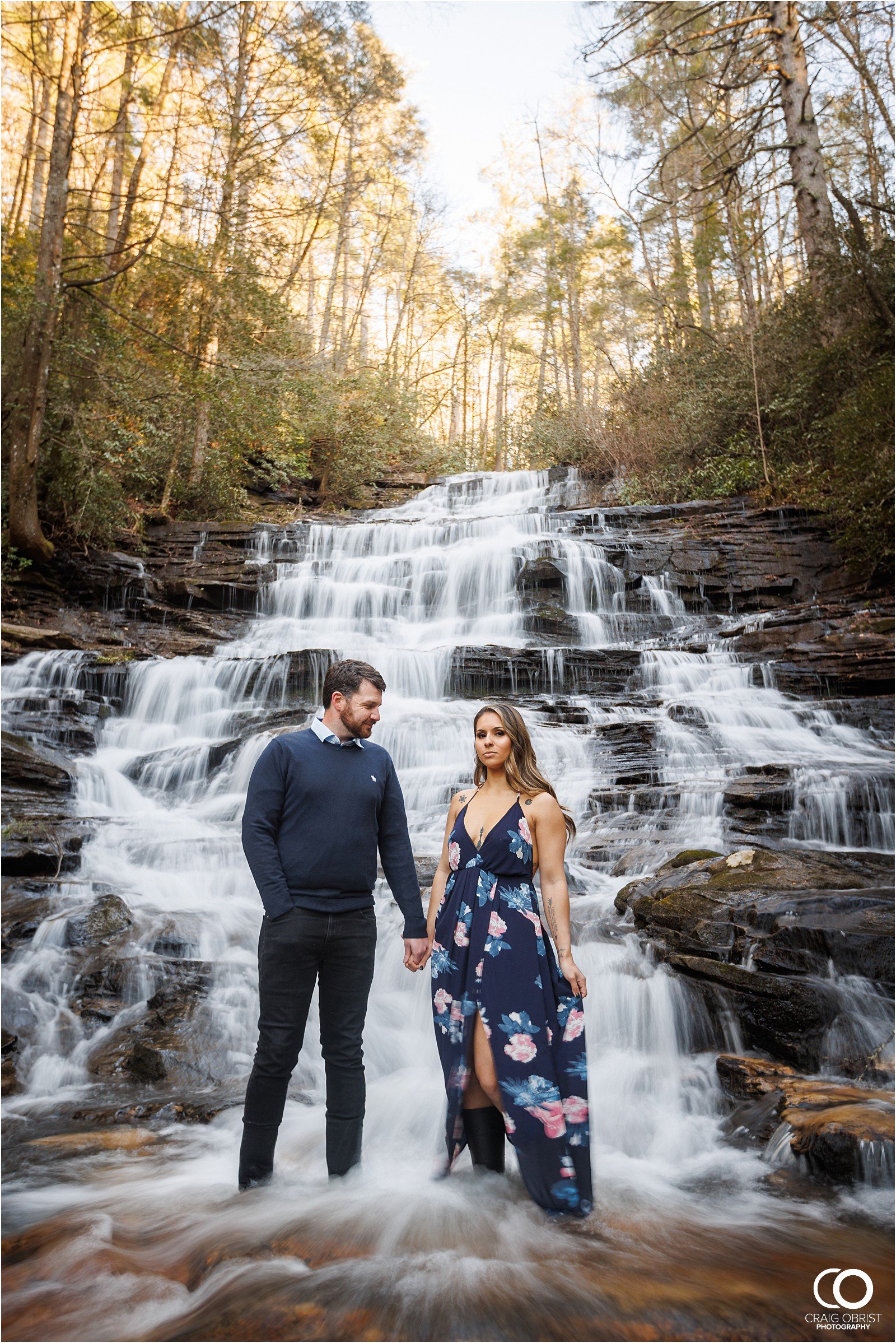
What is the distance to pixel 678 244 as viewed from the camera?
21.1m

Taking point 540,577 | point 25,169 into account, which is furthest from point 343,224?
point 540,577

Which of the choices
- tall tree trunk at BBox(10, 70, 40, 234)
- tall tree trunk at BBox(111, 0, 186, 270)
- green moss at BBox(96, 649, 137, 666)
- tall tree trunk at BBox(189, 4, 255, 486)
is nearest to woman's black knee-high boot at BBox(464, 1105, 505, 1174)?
green moss at BBox(96, 649, 137, 666)

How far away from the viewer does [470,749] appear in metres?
8.89

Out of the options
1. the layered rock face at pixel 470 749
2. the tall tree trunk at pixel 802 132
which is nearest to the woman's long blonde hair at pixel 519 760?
the layered rock face at pixel 470 749

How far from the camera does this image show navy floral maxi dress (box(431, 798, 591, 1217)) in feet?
9.05

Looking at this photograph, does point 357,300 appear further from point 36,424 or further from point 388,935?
point 388,935

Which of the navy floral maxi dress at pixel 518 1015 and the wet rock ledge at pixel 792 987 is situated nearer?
the navy floral maxi dress at pixel 518 1015

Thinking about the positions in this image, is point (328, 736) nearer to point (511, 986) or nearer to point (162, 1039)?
point (511, 986)

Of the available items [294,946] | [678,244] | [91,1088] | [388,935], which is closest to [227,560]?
[388,935]

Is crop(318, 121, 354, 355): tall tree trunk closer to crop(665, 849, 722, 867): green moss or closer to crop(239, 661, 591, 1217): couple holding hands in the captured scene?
crop(665, 849, 722, 867): green moss

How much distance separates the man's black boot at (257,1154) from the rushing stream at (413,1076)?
2.6 inches

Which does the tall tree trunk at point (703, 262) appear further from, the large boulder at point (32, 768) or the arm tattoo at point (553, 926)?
the arm tattoo at point (553, 926)

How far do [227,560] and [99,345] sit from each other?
3.73 meters

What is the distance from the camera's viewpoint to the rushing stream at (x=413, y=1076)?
2.55 m
